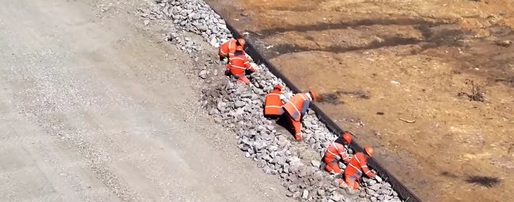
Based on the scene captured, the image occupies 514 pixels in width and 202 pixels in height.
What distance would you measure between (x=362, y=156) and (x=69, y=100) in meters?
5.51

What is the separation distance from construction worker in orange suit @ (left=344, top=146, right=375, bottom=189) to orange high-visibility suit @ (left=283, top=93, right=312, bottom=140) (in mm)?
1364

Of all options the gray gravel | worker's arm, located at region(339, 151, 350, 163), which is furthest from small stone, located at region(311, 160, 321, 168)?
worker's arm, located at region(339, 151, 350, 163)

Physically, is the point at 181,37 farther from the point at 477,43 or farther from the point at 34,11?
the point at 477,43

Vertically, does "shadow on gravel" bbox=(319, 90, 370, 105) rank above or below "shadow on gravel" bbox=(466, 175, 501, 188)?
above

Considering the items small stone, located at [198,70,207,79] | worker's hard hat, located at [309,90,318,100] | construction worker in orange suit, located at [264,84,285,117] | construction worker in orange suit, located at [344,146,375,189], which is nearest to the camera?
construction worker in orange suit, located at [344,146,375,189]

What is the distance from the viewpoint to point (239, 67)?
15922 mm

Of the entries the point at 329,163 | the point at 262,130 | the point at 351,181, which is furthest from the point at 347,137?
the point at 262,130

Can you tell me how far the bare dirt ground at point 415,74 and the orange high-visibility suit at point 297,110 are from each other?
27.6 inches

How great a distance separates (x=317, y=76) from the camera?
53.6 ft

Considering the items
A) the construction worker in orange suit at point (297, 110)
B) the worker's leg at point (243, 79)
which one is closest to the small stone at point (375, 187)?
the construction worker in orange suit at point (297, 110)

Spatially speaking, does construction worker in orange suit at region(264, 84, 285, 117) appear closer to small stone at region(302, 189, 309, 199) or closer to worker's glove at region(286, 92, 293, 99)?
worker's glove at region(286, 92, 293, 99)

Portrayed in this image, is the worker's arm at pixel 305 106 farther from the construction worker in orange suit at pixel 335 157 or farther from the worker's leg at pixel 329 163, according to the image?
the worker's leg at pixel 329 163

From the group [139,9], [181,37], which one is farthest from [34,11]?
[181,37]

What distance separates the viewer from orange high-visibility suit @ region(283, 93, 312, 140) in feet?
47.7
